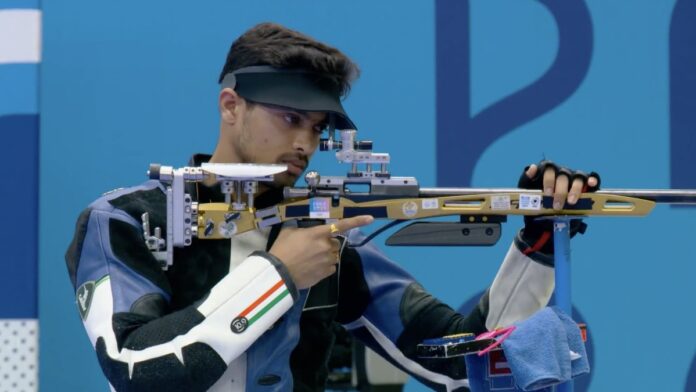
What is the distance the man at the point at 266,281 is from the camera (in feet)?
6.45

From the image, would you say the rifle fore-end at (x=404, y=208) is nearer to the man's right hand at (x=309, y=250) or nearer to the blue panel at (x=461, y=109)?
the man's right hand at (x=309, y=250)

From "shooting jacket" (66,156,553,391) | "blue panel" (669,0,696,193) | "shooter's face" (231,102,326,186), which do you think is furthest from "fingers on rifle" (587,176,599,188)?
"blue panel" (669,0,696,193)

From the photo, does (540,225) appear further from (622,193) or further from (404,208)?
(404,208)

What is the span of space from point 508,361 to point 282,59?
712 millimetres

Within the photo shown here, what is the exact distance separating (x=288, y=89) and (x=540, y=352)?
2.23 ft

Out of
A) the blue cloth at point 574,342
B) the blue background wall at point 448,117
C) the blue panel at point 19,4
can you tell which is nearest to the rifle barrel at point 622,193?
the blue cloth at point 574,342

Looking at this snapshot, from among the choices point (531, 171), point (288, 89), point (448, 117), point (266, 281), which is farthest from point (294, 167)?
point (448, 117)

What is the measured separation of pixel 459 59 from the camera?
9.93ft

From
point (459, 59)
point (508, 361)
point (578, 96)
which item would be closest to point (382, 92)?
point (459, 59)

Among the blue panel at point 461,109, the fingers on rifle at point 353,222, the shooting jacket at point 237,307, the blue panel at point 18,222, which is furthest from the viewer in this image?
the blue panel at point 461,109

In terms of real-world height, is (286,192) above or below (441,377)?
above

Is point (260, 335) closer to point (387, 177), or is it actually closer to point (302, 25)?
point (387, 177)

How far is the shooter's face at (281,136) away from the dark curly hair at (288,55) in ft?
0.29

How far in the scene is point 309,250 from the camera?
6.76 ft
